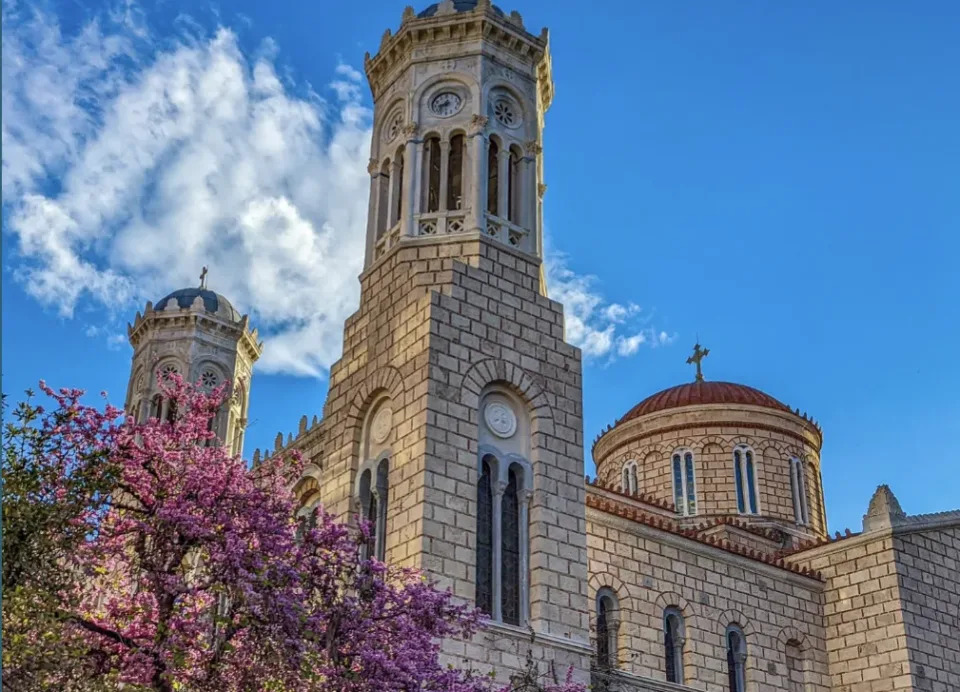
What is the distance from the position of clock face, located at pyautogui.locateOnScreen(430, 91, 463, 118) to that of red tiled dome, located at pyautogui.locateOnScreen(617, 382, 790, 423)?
44.9 ft

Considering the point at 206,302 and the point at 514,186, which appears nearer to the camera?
the point at 514,186

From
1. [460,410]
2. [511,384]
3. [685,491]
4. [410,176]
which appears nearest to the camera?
[460,410]

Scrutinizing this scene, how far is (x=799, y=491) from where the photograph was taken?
101 feet

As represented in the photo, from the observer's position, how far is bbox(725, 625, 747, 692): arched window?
20.9 meters

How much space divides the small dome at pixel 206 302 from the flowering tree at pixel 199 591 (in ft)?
82.2

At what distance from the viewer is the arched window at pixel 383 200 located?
797 inches

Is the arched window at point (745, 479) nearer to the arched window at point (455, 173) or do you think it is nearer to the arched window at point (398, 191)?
the arched window at point (455, 173)

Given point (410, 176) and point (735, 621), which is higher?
point (410, 176)

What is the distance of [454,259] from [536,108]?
427 cm

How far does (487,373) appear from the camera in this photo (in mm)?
17422

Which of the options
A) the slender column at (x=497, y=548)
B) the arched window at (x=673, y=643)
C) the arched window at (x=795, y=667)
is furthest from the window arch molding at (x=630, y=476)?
the slender column at (x=497, y=548)

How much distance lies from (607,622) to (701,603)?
7.23ft

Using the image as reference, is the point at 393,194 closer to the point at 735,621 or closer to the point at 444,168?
the point at 444,168

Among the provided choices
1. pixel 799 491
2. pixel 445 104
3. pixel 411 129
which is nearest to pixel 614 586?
pixel 411 129
